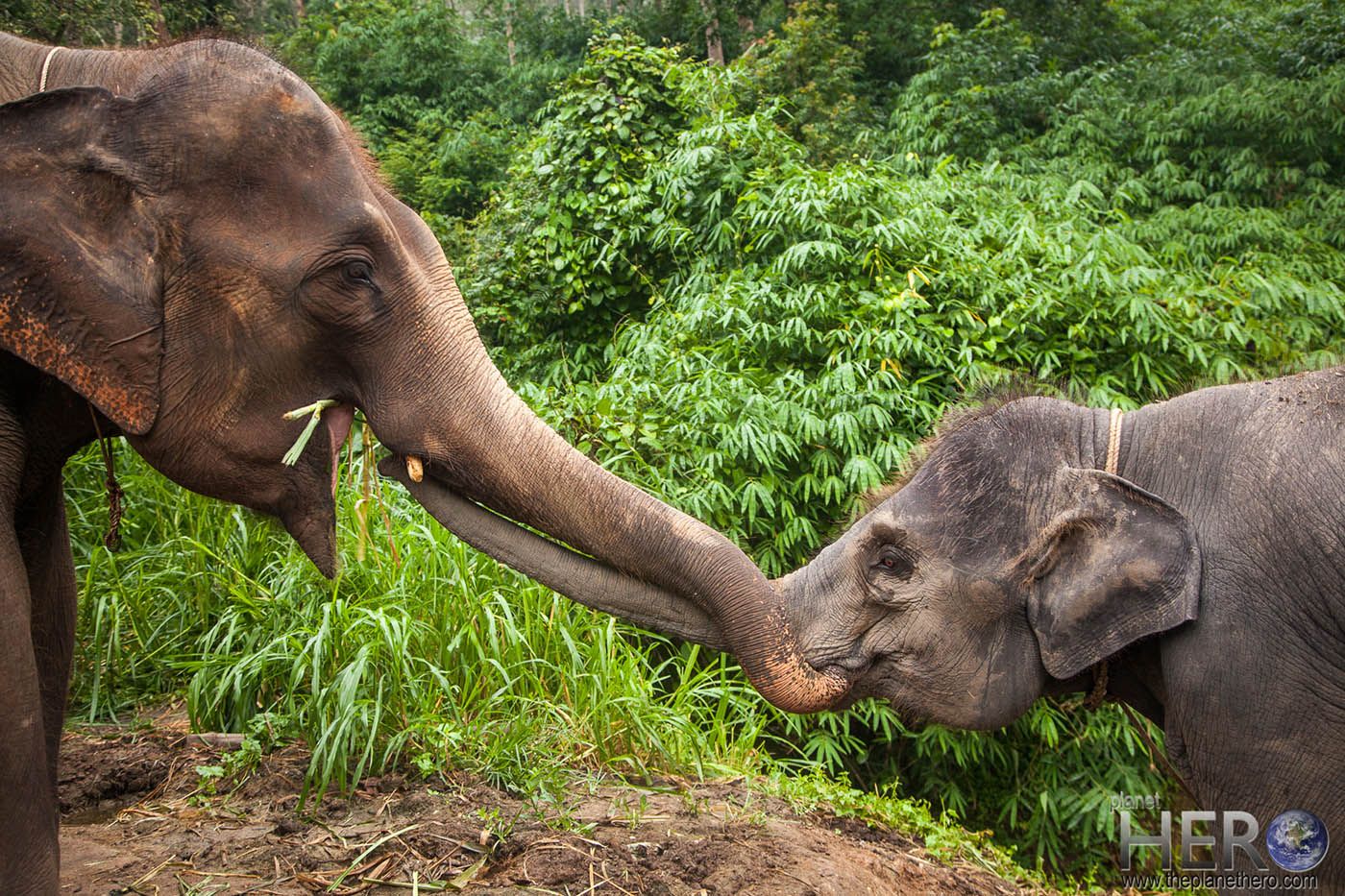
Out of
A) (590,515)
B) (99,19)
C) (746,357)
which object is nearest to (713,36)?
(99,19)

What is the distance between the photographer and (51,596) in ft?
9.68

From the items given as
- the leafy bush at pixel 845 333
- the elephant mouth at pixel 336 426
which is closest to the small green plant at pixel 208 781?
the elephant mouth at pixel 336 426

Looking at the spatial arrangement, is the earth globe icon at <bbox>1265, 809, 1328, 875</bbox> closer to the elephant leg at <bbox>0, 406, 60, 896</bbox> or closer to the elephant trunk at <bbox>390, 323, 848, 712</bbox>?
the elephant trunk at <bbox>390, 323, 848, 712</bbox>

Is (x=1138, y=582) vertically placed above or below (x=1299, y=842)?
above

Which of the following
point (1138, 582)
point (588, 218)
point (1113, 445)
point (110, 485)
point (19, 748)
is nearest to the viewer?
point (19, 748)

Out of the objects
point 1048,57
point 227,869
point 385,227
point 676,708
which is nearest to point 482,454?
point 385,227

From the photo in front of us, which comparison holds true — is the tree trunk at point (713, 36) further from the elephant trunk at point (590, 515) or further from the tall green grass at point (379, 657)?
the elephant trunk at point (590, 515)

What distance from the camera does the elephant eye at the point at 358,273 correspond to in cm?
243

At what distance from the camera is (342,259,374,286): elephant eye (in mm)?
2430

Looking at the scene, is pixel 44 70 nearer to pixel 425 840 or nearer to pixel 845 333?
pixel 425 840

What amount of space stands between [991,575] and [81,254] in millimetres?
2280

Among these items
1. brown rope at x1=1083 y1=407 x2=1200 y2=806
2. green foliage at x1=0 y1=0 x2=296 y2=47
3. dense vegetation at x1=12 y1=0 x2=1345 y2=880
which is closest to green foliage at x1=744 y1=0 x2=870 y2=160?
dense vegetation at x1=12 y1=0 x2=1345 y2=880

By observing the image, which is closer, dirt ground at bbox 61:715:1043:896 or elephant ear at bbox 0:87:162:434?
elephant ear at bbox 0:87:162:434

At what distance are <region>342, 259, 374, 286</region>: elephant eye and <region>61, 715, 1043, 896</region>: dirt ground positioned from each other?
1605 mm
